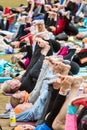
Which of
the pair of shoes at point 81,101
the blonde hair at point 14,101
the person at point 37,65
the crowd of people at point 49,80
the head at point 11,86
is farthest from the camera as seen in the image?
the head at point 11,86

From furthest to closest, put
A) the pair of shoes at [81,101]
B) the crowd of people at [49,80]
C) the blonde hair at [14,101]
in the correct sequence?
the blonde hair at [14,101] → the crowd of people at [49,80] → the pair of shoes at [81,101]

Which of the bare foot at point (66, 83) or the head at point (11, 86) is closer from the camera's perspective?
the bare foot at point (66, 83)

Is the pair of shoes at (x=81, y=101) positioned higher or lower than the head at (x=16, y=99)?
higher

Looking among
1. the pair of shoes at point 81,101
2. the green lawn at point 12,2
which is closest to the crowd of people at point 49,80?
the pair of shoes at point 81,101

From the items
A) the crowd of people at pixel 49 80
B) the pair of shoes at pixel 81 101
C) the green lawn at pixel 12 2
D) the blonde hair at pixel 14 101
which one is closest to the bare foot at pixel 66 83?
the crowd of people at pixel 49 80

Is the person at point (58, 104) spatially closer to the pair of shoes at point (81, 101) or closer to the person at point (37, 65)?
the pair of shoes at point (81, 101)

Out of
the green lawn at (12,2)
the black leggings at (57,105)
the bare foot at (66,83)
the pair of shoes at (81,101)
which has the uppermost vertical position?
the pair of shoes at (81,101)

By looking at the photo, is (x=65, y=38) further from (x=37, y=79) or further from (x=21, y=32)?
(x=37, y=79)

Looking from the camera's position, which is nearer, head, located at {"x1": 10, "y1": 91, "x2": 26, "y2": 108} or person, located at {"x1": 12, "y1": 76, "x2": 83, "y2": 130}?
person, located at {"x1": 12, "y1": 76, "x2": 83, "y2": 130}

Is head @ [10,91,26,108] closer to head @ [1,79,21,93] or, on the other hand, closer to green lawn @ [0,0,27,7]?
head @ [1,79,21,93]

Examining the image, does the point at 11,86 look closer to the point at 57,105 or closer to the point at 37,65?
the point at 37,65

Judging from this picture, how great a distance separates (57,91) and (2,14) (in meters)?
11.9

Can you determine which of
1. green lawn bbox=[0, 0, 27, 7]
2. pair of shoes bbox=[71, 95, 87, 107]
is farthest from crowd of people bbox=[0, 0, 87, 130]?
green lawn bbox=[0, 0, 27, 7]

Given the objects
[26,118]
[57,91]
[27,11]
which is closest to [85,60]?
[26,118]
